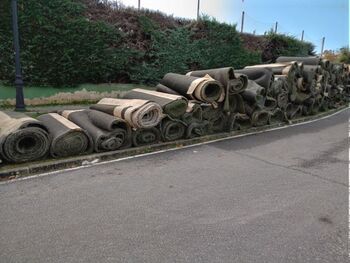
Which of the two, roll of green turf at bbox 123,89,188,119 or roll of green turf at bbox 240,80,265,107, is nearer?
roll of green turf at bbox 123,89,188,119

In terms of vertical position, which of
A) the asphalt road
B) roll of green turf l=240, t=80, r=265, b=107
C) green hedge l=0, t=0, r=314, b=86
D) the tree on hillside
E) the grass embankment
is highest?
the tree on hillside

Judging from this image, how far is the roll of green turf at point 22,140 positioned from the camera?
4.98 metres

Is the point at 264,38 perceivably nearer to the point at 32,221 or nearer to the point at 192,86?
the point at 192,86

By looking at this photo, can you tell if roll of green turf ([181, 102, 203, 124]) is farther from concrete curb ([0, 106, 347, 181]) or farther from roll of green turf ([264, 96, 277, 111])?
roll of green turf ([264, 96, 277, 111])

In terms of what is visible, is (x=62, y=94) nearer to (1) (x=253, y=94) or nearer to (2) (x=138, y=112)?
(2) (x=138, y=112)

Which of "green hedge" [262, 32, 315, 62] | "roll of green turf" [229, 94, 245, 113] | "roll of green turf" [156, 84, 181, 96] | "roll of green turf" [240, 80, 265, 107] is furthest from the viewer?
"green hedge" [262, 32, 315, 62]

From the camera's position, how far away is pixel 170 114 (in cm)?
675

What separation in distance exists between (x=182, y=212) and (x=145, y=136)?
2.97m

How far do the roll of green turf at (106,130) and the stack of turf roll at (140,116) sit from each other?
0.15 m

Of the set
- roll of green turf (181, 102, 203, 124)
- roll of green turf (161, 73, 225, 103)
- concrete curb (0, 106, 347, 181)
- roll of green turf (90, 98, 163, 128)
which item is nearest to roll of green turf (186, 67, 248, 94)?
roll of green turf (161, 73, 225, 103)

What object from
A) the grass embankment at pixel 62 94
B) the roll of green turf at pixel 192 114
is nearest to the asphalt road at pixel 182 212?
the roll of green turf at pixel 192 114

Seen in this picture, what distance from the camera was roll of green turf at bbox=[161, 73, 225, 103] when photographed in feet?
23.8

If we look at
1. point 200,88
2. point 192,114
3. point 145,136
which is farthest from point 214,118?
point 145,136

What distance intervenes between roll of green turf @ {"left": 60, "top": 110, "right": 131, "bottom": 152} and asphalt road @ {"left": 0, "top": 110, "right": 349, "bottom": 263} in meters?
0.56
